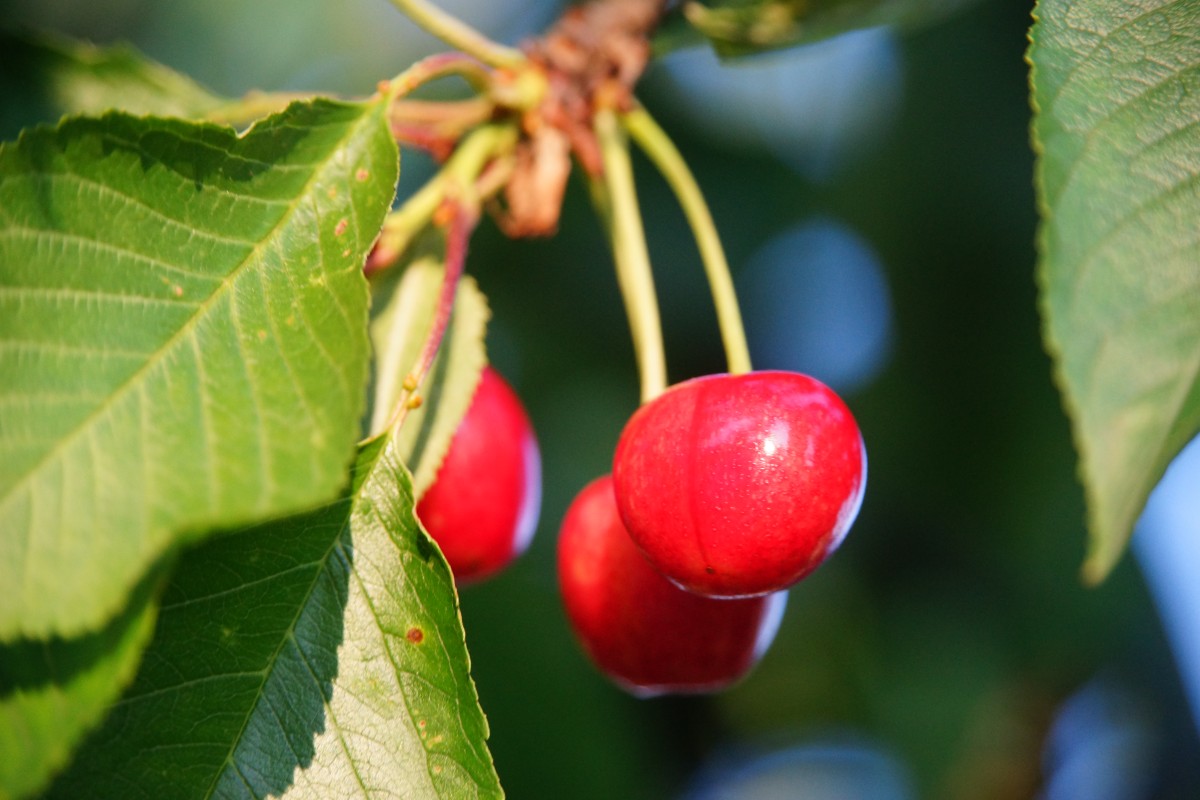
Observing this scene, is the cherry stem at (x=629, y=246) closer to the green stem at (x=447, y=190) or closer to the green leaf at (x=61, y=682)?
the green stem at (x=447, y=190)

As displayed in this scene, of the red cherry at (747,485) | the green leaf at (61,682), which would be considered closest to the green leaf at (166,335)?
the green leaf at (61,682)

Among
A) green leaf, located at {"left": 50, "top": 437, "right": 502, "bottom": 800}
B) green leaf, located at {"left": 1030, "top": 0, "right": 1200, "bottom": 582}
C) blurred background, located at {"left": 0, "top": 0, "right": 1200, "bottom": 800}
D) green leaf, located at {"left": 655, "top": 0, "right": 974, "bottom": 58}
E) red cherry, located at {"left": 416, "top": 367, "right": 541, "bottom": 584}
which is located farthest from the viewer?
blurred background, located at {"left": 0, "top": 0, "right": 1200, "bottom": 800}

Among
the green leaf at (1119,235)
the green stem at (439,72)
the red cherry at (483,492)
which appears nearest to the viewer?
the green leaf at (1119,235)

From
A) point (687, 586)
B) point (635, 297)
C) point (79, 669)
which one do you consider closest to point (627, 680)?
point (687, 586)

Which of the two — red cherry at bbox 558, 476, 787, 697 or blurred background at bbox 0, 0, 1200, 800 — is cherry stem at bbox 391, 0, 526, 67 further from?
blurred background at bbox 0, 0, 1200, 800

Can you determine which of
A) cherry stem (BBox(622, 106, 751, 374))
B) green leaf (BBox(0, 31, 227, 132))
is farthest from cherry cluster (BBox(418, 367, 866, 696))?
green leaf (BBox(0, 31, 227, 132))

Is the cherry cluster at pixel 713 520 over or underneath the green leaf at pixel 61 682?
underneath

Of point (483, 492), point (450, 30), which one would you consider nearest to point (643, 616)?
point (483, 492)
